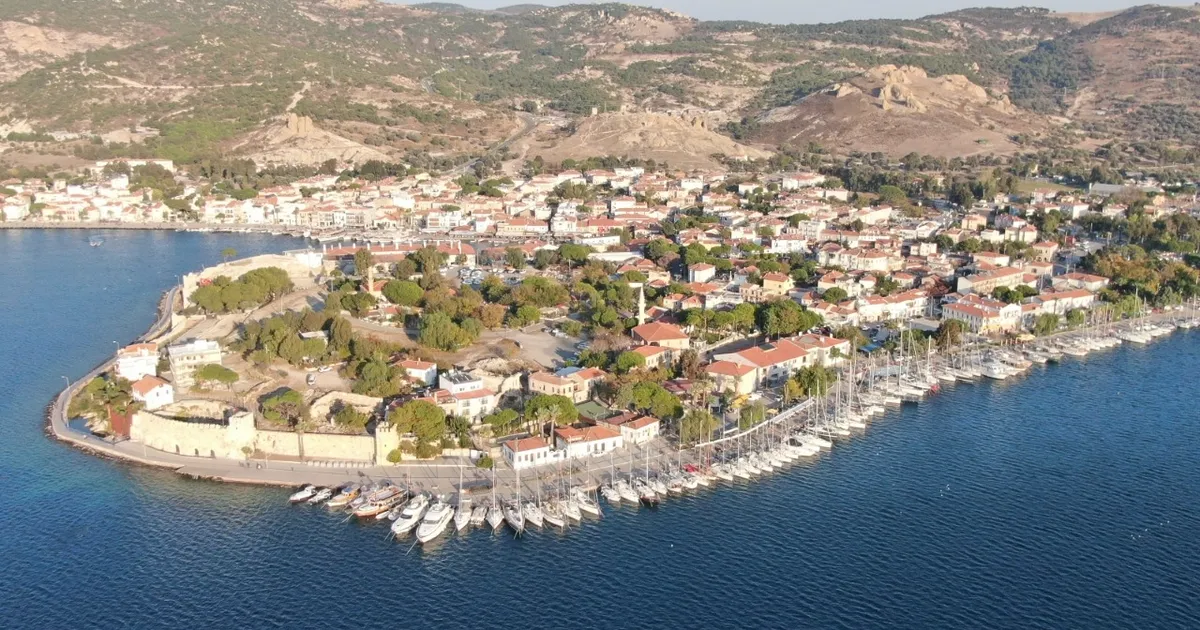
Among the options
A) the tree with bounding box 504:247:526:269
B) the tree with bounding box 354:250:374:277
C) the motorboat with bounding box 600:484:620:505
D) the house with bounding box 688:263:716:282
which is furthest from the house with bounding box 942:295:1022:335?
the tree with bounding box 354:250:374:277

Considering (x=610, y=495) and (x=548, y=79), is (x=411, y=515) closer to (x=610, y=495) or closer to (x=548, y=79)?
(x=610, y=495)

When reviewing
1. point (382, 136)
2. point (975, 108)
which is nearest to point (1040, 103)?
point (975, 108)

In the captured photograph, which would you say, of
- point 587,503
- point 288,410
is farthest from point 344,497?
point 587,503

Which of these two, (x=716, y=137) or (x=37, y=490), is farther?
(x=716, y=137)

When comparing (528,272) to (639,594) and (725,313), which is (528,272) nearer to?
(725,313)

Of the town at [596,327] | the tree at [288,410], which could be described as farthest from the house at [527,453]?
the tree at [288,410]

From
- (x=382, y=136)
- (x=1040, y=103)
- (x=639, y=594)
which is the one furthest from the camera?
(x=1040, y=103)
